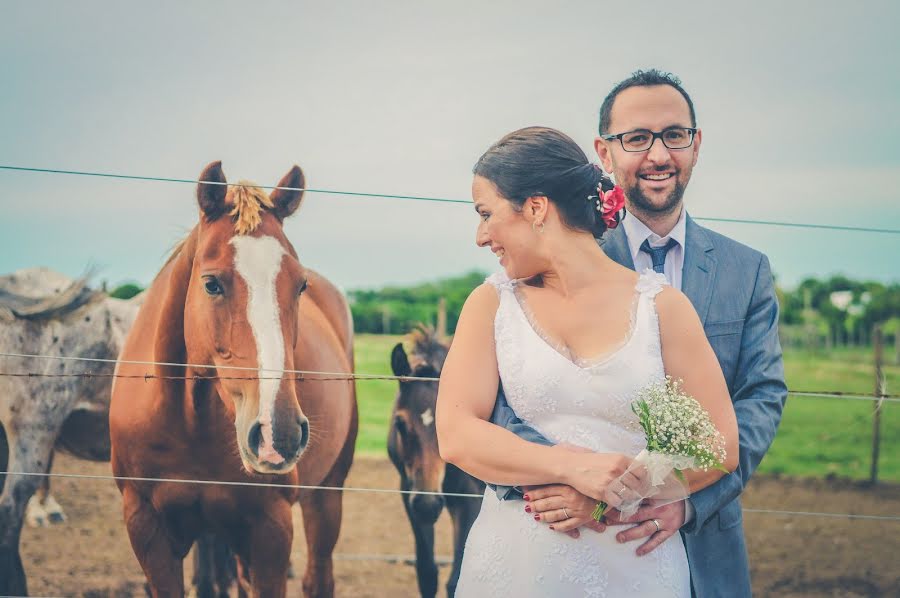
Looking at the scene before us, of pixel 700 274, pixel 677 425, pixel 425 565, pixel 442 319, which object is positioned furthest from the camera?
pixel 442 319

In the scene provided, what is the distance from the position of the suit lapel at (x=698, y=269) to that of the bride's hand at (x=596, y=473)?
2.29ft

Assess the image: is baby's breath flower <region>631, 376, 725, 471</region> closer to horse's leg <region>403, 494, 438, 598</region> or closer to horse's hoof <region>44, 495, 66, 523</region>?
horse's leg <region>403, 494, 438, 598</region>

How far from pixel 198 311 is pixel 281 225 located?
0.40m

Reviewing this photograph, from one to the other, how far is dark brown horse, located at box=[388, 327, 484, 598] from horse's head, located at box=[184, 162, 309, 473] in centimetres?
95

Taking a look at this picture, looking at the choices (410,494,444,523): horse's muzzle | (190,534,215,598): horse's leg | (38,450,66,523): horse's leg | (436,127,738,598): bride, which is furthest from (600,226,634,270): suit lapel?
(38,450,66,523): horse's leg

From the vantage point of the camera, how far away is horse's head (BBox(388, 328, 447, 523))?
3.68m

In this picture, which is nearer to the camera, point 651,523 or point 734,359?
point 651,523

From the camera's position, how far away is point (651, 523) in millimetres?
1776

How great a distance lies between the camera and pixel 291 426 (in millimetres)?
2582

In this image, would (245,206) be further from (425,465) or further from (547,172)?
(425,465)

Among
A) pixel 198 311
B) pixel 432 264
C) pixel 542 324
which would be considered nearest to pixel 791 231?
pixel 432 264

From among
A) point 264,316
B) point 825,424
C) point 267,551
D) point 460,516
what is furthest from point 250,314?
point 825,424

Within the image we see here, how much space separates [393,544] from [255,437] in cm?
326

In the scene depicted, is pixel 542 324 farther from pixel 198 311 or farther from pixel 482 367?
pixel 198 311
